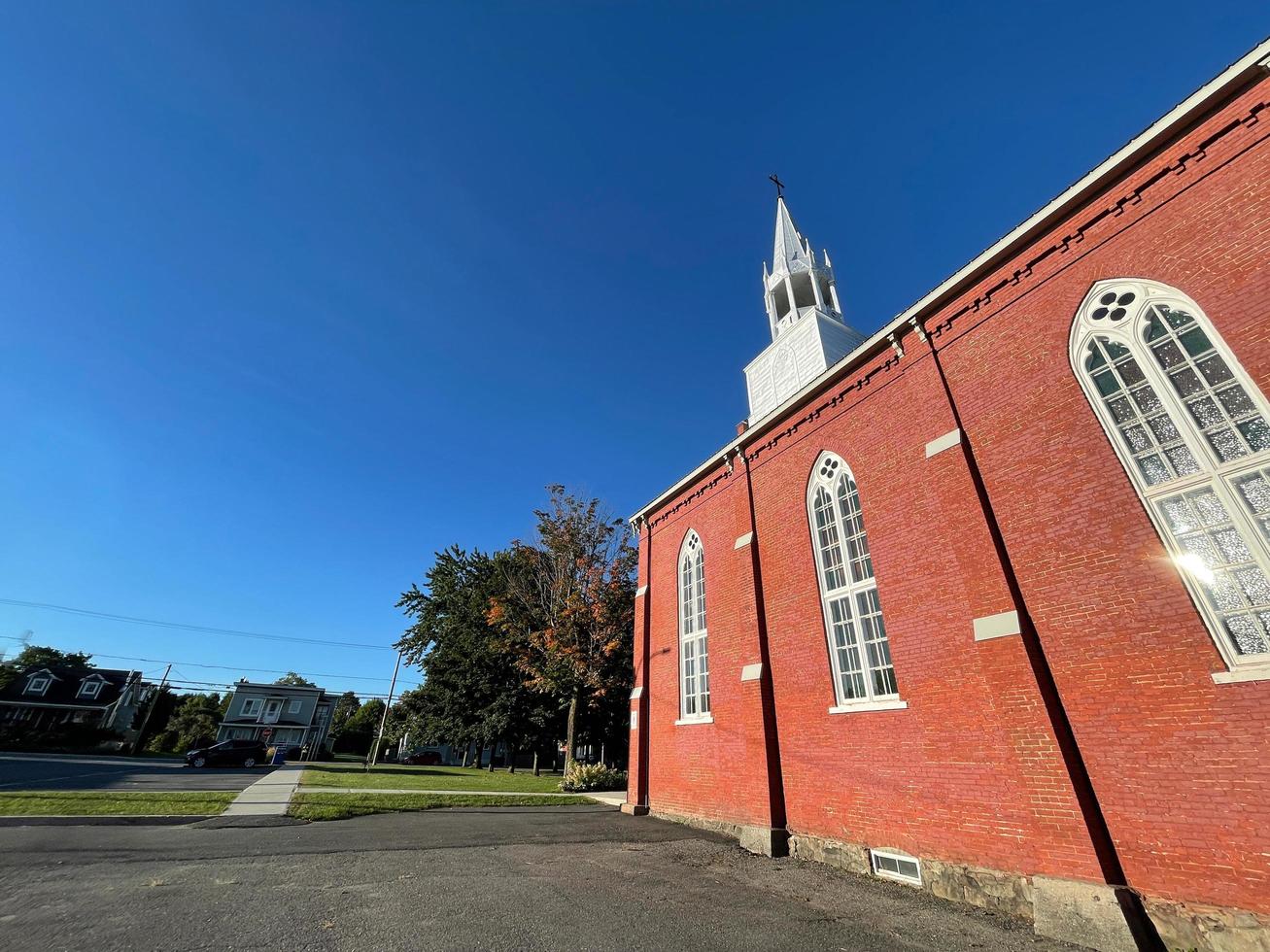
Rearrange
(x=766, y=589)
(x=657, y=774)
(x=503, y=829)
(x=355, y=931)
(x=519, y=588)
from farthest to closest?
(x=519, y=588) < (x=657, y=774) < (x=766, y=589) < (x=503, y=829) < (x=355, y=931)

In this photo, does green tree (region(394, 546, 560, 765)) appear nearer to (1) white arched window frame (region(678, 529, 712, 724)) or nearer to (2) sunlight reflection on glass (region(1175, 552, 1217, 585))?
(1) white arched window frame (region(678, 529, 712, 724))

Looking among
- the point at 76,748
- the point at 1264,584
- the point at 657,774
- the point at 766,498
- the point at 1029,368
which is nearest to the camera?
the point at 1264,584

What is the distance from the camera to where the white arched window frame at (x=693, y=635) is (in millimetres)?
13406

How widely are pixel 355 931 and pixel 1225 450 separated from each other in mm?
10688

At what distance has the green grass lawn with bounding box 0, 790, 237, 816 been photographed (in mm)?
9656

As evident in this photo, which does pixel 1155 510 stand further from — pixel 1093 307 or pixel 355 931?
pixel 355 931

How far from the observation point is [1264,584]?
539 centimetres

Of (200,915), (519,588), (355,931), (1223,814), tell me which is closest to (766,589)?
(1223,814)

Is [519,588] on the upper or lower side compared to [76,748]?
upper

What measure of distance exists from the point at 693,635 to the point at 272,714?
5767 centimetres

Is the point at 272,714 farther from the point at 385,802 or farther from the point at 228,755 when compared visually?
the point at 385,802

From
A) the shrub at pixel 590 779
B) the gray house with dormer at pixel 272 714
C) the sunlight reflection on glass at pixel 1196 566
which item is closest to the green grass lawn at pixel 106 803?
the shrub at pixel 590 779

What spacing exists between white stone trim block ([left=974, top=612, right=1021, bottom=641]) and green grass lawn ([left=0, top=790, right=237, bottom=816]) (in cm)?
1505

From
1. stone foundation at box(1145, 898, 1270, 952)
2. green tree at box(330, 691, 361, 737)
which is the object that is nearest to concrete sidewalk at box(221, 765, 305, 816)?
stone foundation at box(1145, 898, 1270, 952)
